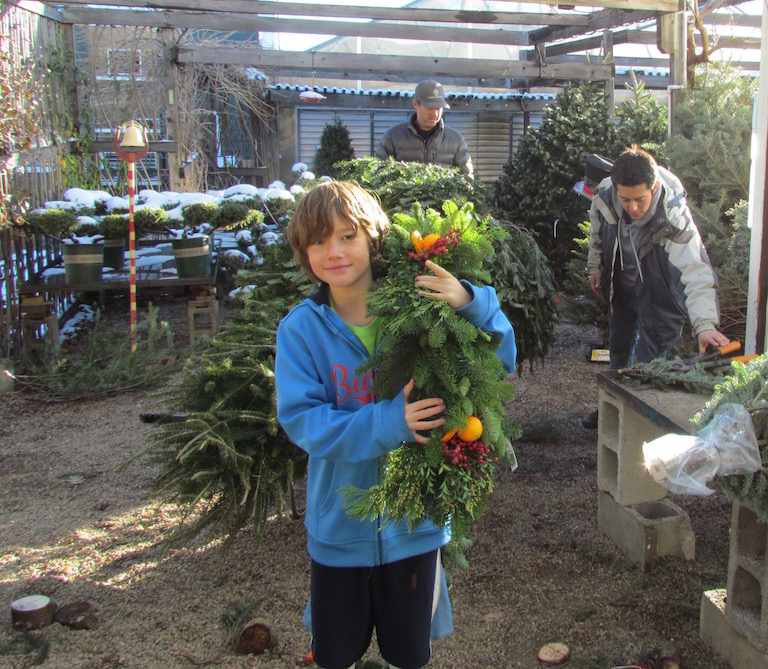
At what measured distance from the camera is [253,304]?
348 centimetres

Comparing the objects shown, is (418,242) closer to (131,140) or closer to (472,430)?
(472,430)

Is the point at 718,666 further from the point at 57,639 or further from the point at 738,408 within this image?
the point at 57,639

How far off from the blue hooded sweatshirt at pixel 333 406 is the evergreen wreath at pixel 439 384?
106 mm

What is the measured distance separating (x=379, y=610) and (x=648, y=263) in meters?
2.74

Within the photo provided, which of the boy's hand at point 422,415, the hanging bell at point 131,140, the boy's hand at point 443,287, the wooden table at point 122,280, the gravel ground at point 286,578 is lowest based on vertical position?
the gravel ground at point 286,578

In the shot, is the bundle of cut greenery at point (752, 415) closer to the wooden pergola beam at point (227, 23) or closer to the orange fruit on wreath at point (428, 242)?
the orange fruit on wreath at point (428, 242)

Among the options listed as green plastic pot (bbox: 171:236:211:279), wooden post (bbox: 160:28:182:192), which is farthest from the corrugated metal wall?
green plastic pot (bbox: 171:236:211:279)

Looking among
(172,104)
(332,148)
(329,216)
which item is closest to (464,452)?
(329,216)

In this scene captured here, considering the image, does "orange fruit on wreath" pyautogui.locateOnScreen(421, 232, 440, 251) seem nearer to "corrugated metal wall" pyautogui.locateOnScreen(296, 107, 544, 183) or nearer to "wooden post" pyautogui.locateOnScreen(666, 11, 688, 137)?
"wooden post" pyautogui.locateOnScreen(666, 11, 688, 137)

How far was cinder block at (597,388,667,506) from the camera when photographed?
327 centimetres

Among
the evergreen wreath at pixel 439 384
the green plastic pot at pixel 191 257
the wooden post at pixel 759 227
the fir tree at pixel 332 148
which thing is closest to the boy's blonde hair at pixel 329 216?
the evergreen wreath at pixel 439 384

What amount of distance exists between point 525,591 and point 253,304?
1710 mm

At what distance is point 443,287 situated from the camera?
5.90ft

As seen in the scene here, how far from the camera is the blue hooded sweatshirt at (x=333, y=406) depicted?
1924 mm
